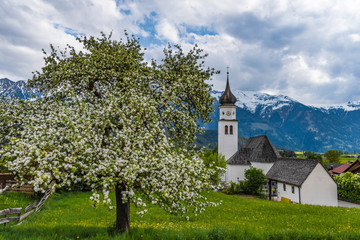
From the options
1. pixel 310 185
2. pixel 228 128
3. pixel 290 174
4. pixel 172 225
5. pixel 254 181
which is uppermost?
pixel 228 128

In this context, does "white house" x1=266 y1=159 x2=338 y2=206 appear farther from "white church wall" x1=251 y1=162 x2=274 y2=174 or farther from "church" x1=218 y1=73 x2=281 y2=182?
"white church wall" x1=251 y1=162 x2=274 y2=174

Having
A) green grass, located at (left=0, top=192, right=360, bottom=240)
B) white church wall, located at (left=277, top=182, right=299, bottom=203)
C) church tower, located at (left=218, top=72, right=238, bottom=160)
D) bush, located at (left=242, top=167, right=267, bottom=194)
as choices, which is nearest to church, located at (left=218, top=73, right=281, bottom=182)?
church tower, located at (left=218, top=72, right=238, bottom=160)

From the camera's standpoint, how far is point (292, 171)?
49.8 meters

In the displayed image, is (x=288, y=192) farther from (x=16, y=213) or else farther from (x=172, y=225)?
(x=16, y=213)

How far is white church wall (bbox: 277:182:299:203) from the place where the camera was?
45812mm

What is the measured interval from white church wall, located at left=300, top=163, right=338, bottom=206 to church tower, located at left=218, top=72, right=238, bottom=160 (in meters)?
38.6

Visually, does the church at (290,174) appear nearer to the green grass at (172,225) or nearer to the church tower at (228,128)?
the church tower at (228,128)

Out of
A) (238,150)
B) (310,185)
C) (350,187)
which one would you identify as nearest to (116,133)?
(310,185)

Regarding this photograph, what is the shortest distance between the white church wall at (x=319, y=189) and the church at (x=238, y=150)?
43.8 feet

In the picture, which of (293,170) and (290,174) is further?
(293,170)

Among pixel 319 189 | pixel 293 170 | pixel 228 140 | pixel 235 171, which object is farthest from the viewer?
pixel 228 140

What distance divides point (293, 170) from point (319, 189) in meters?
5.58

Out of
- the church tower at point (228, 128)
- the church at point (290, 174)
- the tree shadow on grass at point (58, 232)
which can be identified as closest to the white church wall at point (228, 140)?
the church tower at point (228, 128)

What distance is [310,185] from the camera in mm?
45219
